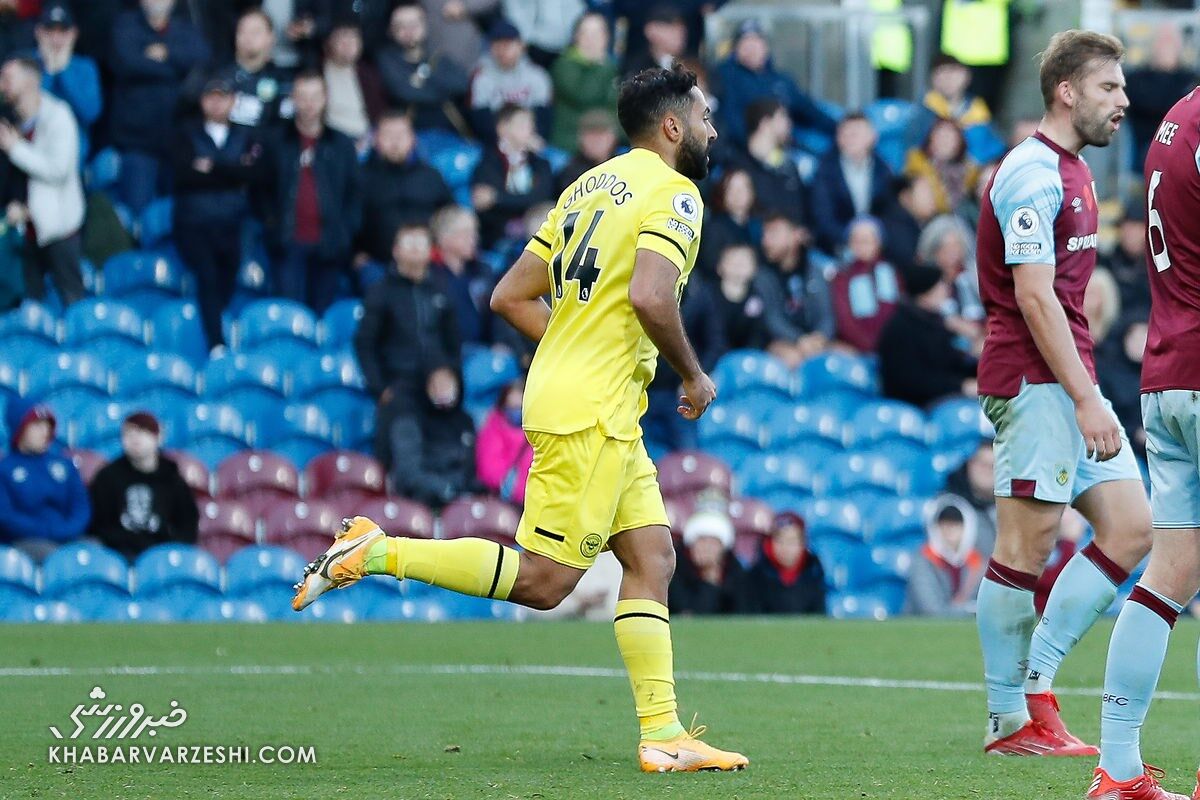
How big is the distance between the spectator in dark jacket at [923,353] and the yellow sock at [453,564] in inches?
385

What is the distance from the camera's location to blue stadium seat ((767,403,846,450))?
50.5 ft

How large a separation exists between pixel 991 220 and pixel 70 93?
403 inches

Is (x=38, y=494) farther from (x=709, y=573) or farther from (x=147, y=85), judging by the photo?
(x=709, y=573)

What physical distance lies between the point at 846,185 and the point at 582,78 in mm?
2497

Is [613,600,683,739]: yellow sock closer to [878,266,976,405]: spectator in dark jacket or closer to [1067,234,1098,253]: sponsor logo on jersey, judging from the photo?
[1067,234,1098,253]: sponsor logo on jersey

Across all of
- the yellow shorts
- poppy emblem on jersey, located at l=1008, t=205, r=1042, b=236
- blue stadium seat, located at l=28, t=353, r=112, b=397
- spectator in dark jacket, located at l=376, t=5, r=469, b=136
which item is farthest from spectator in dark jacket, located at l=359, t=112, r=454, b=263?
the yellow shorts

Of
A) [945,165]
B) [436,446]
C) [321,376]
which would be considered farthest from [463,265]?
[945,165]

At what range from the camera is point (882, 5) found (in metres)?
20.1

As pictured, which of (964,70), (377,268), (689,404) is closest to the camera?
(689,404)

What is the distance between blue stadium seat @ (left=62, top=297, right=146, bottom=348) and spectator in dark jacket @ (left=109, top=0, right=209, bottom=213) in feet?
3.81

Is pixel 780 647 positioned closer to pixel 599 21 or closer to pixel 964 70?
pixel 599 21

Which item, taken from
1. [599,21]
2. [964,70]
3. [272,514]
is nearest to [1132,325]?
[964,70]

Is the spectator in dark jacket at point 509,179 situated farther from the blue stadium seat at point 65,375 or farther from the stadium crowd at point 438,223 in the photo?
the blue stadium seat at point 65,375

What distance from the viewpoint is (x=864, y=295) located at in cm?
1605
